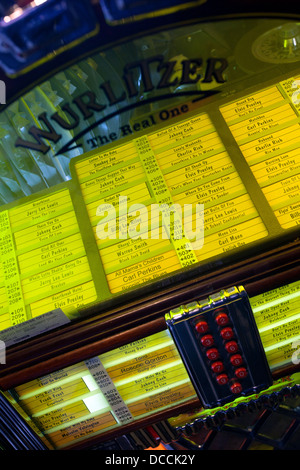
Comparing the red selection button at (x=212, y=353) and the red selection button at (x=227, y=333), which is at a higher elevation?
the red selection button at (x=227, y=333)

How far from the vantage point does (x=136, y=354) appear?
1.75 metres

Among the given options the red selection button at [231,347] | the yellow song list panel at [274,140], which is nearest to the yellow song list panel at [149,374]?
the red selection button at [231,347]

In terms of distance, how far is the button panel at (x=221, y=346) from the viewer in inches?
63.6

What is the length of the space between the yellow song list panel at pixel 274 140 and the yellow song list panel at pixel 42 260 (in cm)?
87

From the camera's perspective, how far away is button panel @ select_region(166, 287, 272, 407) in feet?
5.30

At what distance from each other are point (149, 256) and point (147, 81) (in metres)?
0.85

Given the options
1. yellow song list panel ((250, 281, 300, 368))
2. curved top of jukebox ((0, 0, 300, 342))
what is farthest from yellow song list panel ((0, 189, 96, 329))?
yellow song list panel ((250, 281, 300, 368))

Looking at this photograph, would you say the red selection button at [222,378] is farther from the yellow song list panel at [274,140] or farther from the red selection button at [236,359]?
the yellow song list panel at [274,140]

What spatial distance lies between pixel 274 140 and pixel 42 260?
1209mm

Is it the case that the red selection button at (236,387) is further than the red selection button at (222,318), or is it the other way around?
the red selection button at (236,387)

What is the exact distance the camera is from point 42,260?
1.83 meters

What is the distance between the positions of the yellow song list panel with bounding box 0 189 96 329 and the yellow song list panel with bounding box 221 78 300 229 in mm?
870

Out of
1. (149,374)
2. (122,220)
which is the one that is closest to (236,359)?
(149,374)
